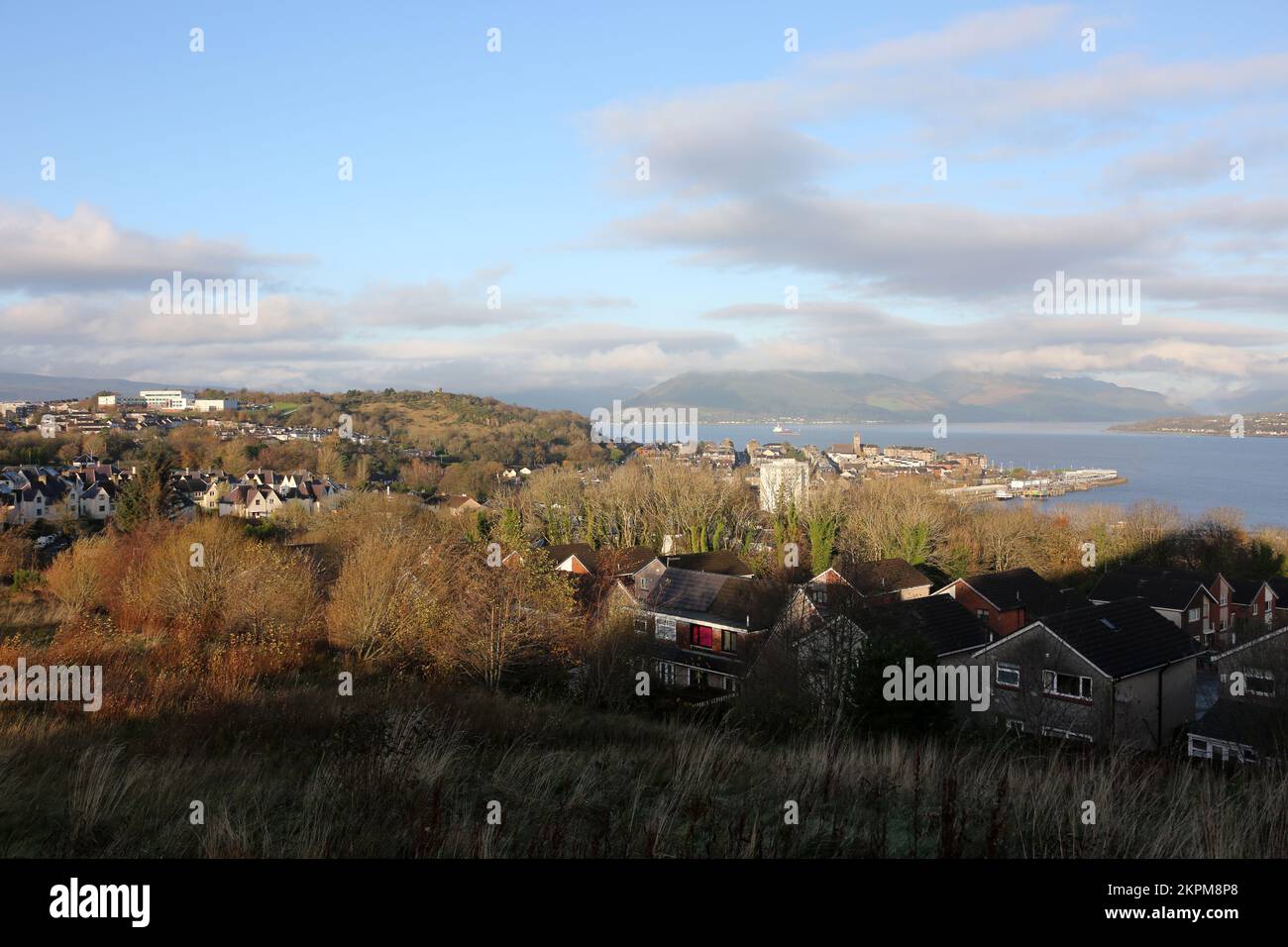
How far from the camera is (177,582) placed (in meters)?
20.7

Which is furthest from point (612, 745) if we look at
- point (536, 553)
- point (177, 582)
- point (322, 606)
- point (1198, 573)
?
point (1198, 573)

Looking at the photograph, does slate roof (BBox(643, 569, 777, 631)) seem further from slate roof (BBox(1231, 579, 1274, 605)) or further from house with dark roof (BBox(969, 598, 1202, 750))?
slate roof (BBox(1231, 579, 1274, 605))

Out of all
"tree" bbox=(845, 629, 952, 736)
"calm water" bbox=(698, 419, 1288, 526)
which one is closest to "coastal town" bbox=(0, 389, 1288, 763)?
"tree" bbox=(845, 629, 952, 736)

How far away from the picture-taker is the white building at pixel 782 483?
167 ft

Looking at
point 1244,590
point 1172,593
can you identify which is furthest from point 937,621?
point 1244,590

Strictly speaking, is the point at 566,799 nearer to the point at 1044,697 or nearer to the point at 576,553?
the point at 1044,697

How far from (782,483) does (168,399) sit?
131 meters

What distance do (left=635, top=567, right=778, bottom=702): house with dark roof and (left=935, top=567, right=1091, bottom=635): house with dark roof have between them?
34.1ft

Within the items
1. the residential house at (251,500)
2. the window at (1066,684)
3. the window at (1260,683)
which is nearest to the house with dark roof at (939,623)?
the window at (1066,684)

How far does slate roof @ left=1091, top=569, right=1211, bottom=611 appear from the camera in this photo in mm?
37438

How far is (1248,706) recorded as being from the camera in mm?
20078

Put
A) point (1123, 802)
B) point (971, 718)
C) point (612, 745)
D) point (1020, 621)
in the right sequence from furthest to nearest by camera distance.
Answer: point (1020, 621) → point (971, 718) → point (612, 745) → point (1123, 802)
